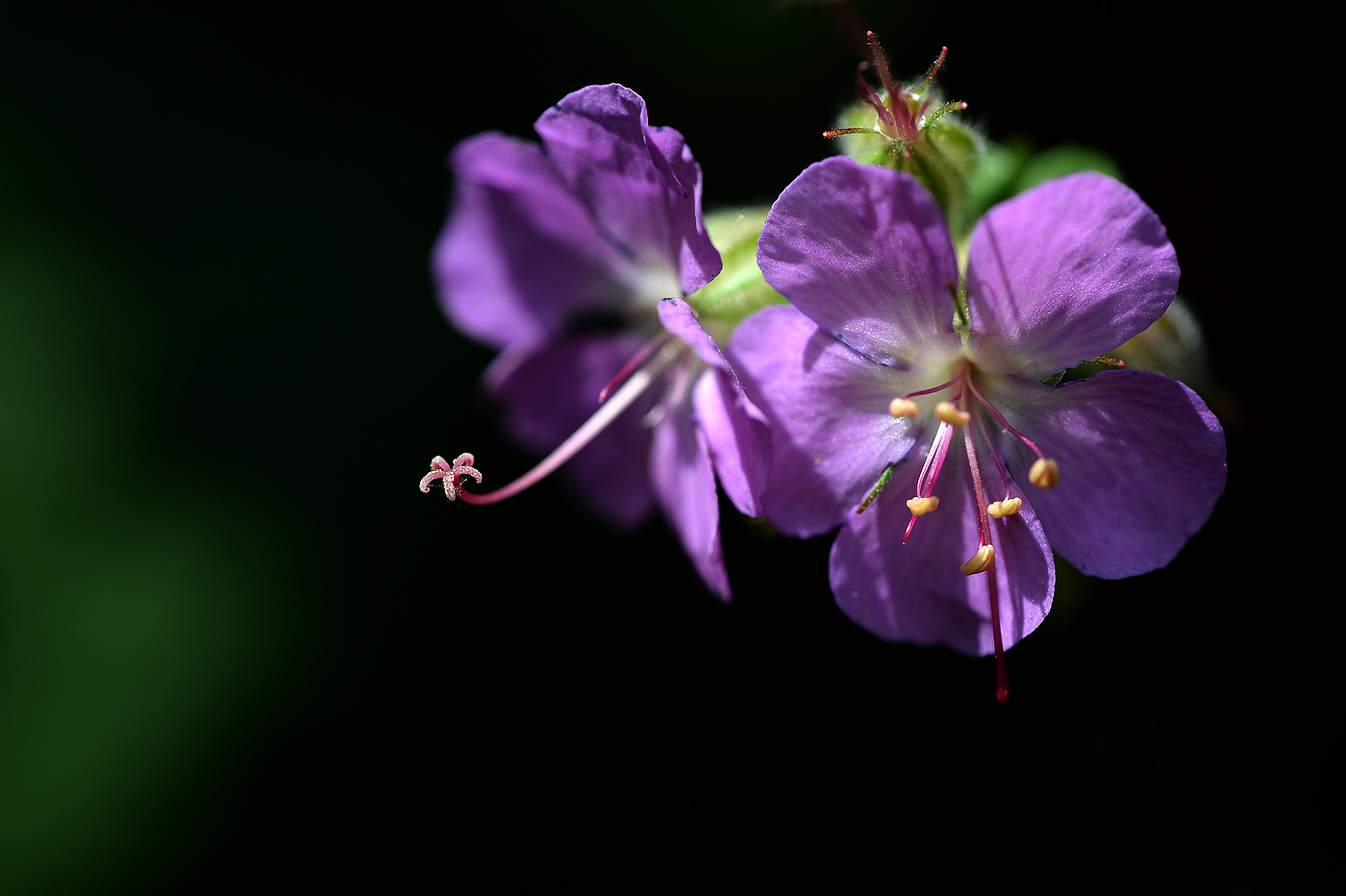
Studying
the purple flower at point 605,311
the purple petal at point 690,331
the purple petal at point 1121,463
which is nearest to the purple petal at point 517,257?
the purple flower at point 605,311

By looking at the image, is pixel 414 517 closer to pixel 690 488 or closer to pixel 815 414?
pixel 690 488

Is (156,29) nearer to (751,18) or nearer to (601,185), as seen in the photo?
(751,18)

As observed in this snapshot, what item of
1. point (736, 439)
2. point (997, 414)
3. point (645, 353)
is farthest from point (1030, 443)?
point (645, 353)

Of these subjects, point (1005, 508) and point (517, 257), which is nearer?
point (1005, 508)

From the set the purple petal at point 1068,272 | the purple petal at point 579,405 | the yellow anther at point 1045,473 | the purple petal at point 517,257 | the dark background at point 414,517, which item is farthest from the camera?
the dark background at point 414,517

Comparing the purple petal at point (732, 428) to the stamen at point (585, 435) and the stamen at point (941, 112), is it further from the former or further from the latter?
the stamen at point (941, 112)

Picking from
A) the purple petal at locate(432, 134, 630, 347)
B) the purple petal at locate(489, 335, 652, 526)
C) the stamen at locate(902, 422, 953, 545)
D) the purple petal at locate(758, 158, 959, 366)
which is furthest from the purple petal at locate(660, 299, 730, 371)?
the purple petal at locate(489, 335, 652, 526)
